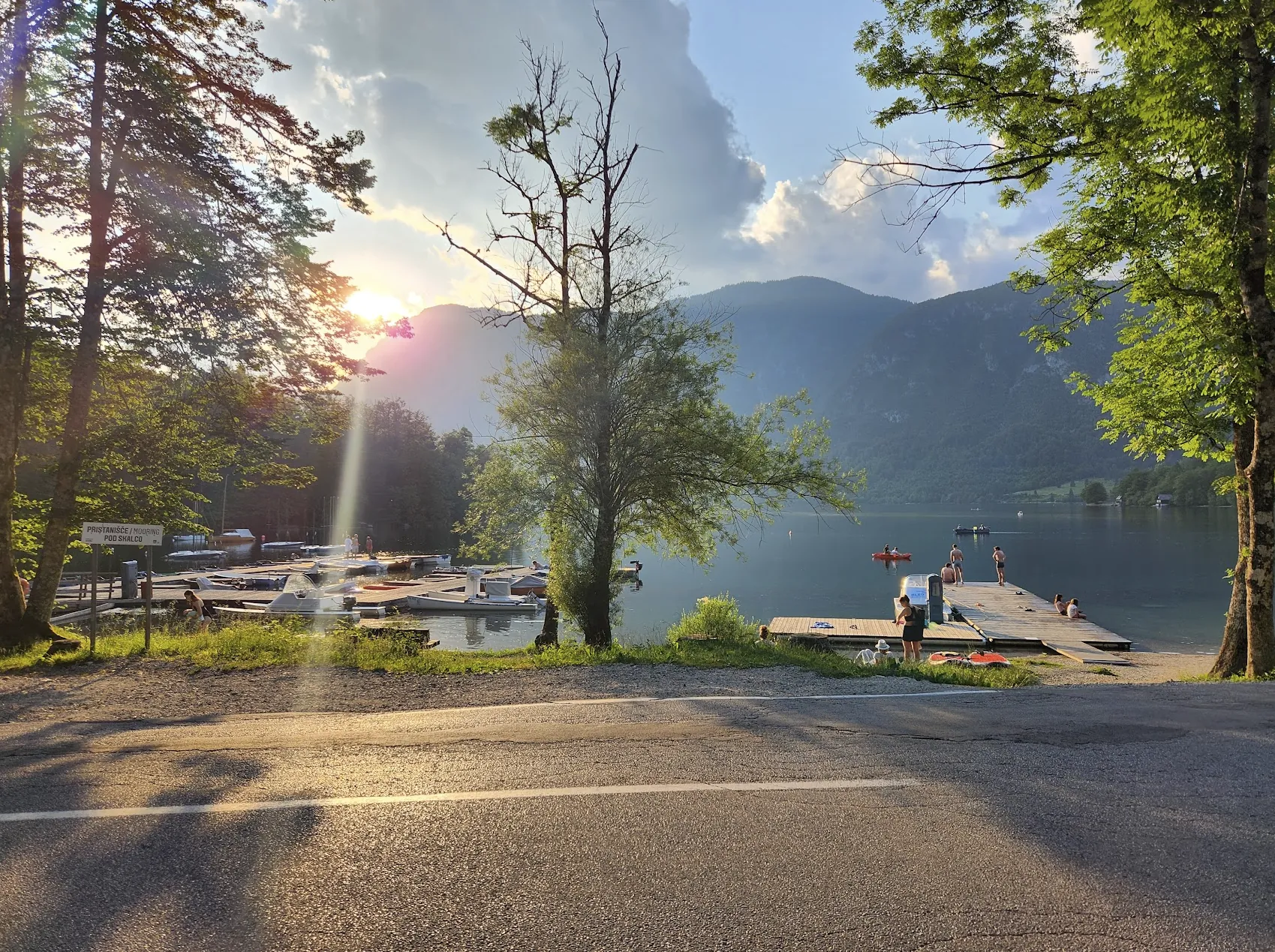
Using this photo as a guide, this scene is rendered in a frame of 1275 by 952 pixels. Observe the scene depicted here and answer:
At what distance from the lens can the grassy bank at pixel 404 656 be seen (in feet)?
33.4

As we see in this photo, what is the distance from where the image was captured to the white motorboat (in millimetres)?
38688

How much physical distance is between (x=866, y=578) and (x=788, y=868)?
58.0m

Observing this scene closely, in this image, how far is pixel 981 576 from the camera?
59625 mm

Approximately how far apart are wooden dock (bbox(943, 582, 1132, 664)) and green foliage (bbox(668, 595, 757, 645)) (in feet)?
44.8

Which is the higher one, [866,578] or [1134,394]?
[1134,394]

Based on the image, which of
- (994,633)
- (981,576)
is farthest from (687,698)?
(981,576)

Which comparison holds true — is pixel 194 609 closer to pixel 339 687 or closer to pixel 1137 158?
pixel 339 687

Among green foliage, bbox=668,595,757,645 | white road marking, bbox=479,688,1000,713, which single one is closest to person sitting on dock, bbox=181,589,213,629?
green foliage, bbox=668,595,757,645

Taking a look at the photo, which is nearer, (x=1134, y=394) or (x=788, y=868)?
(x=788, y=868)

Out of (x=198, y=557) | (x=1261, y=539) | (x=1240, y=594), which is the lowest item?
(x=198, y=557)

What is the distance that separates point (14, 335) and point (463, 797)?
1188cm

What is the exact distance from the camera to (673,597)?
49438 millimetres

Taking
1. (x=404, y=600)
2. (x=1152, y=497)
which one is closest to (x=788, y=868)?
(x=404, y=600)

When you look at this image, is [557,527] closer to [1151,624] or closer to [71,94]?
[71,94]
